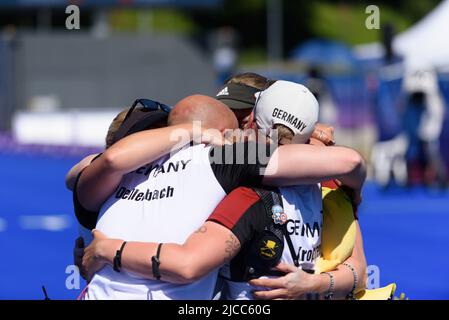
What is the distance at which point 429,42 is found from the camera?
87.4ft

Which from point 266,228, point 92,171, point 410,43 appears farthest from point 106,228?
point 410,43

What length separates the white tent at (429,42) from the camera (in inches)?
1008

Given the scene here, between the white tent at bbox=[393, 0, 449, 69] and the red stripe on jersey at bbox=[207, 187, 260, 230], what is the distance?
21.4m

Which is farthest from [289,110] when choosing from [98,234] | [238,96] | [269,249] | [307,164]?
[98,234]

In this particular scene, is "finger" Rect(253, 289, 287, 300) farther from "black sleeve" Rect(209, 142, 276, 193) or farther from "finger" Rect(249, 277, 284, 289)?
"black sleeve" Rect(209, 142, 276, 193)

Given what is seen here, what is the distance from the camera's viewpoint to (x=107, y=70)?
124 feet

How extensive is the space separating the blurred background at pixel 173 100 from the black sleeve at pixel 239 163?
5.43ft

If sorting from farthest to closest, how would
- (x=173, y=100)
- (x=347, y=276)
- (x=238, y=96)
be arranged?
(x=173, y=100) < (x=238, y=96) < (x=347, y=276)

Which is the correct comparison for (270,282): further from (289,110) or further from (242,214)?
(289,110)

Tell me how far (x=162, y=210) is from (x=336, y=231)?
827 mm

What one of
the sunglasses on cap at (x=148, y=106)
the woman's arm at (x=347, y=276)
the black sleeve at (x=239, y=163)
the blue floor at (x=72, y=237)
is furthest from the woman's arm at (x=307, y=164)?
the blue floor at (x=72, y=237)

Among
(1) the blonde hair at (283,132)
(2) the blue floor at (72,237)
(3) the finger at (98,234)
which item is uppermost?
(1) the blonde hair at (283,132)

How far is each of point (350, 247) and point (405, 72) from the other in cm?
1662

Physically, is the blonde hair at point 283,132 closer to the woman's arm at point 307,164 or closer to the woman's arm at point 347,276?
the woman's arm at point 307,164
